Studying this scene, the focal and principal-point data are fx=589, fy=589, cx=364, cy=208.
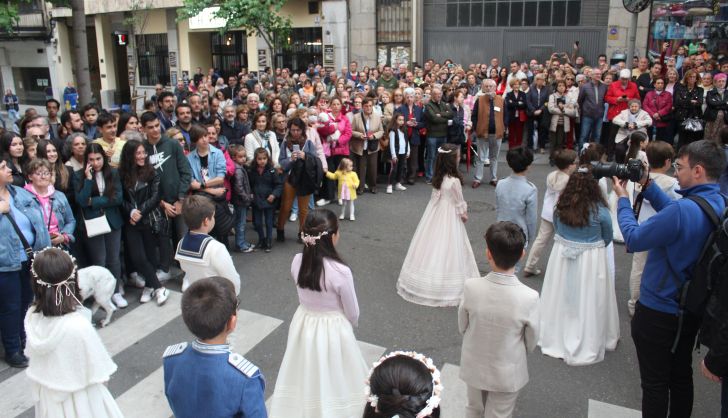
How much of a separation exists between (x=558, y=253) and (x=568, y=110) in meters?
8.23

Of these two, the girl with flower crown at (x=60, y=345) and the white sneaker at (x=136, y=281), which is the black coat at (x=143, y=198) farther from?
the girl with flower crown at (x=60, y=345)

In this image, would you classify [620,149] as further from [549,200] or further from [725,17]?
[725,17]

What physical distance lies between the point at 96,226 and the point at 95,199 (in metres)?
0.29

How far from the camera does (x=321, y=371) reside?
4098mm

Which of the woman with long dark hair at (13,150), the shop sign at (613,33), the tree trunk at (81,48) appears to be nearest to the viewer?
the woman with long dark hair at (13,150)

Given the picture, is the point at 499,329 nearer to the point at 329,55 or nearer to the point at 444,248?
the point at 444,248

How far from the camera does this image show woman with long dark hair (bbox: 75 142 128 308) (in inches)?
247

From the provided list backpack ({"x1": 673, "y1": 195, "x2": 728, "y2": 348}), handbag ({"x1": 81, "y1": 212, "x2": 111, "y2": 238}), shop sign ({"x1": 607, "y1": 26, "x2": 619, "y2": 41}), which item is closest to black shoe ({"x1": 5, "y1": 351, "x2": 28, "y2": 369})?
handbag ({"x1": 81, "y1": 212, "x2": 111, "y2": 238})

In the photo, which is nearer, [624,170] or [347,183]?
[624,170]

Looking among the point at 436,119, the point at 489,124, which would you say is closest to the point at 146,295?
the point at 436,119

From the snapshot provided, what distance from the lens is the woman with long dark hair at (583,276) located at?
17.2ft

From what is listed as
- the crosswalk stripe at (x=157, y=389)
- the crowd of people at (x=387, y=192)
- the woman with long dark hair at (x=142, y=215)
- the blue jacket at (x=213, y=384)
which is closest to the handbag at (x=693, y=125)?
the crowd of people at (x=387, y=192)

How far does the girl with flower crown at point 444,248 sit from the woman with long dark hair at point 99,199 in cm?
336

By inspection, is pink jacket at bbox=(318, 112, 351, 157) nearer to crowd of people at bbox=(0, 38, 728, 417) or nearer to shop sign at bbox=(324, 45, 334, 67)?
crowd of people at bbox=(0, 38, 728, 417)
